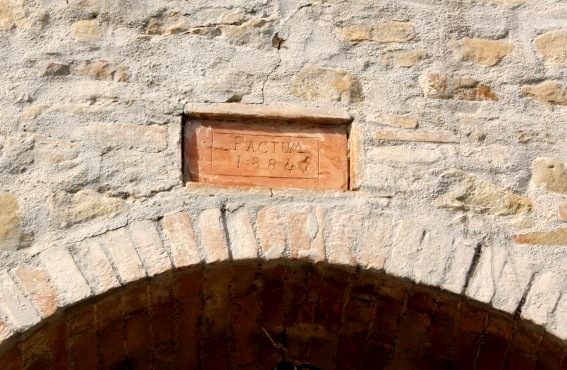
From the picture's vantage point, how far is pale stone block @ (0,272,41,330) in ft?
12.2

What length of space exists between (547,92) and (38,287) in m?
1.84

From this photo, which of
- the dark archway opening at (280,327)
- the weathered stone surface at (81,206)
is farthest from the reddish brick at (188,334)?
the weathered stone surface at (81,206)

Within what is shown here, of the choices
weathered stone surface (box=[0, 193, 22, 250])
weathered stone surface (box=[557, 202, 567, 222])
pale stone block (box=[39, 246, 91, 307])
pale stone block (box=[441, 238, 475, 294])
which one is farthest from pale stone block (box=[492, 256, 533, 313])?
weathered stone surface (box=[0, 193, 22, 250])

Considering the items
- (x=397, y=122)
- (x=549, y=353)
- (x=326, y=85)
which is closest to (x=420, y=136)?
(x=397, y=122)

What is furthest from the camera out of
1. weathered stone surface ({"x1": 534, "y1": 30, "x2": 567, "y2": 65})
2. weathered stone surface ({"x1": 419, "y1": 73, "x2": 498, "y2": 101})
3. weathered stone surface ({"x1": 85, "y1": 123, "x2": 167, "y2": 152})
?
weathered stone surface ({"x1": 534, "y1": 30, "x2": 567, "y2": 65})

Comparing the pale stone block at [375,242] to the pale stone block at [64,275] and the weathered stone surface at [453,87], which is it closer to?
the weathered stone surface at [453,87]

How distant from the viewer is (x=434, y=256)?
4.01 meters

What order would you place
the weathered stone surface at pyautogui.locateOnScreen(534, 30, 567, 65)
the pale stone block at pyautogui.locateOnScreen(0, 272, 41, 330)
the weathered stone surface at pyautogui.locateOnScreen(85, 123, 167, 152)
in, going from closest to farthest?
1. the pale stone block at pyautogui.locateOnScreen(0, 272, 41, 330)
2. the weathered stone surface at pyautogui.locateOnScreen(85, 123, 167, 152)
3. the weathered stone surface at pyautogui.locateOnScreen(534, 30, 567, 65)

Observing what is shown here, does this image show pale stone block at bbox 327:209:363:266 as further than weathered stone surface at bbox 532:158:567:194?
No

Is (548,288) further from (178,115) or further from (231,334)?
(178,115)

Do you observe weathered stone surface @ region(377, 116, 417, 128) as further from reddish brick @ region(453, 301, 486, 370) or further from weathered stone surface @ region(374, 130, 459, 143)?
reddish brick @ region(453, 301, 486, 370)

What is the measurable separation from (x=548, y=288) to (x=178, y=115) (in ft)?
4.26

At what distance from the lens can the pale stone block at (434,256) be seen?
13.0 ft

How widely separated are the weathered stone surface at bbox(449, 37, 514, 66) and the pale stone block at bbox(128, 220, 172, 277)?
49.3 inches
